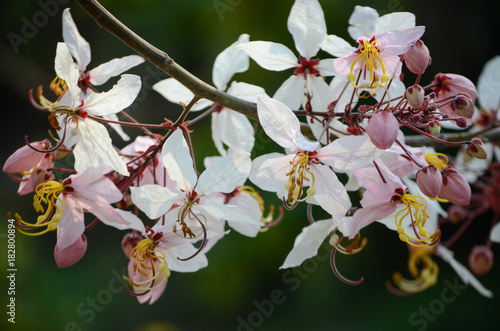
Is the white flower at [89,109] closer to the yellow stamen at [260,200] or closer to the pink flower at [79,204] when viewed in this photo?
the pink flower at [79,204]

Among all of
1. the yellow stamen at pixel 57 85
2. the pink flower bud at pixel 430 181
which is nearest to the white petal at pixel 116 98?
the yellow stamen at pixel 57 85

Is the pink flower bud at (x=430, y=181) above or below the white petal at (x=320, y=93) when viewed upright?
below

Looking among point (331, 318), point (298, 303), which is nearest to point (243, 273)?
point (298, 303)

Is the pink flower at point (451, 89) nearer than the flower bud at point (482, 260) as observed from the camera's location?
Yes

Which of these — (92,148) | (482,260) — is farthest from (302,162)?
(482,260)

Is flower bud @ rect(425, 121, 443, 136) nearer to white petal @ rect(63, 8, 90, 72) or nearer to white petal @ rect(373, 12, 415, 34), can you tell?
white petal @ rect(373, 12, 415, 34)

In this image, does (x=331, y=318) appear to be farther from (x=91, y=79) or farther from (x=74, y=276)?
(x=91, y=79)
